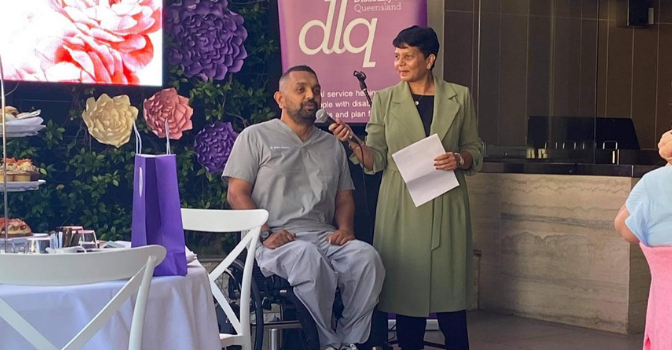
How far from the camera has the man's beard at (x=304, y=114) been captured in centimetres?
429

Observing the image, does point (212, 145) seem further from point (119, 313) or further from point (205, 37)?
point (119, 313)

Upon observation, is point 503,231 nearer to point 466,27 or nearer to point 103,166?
point 466,27

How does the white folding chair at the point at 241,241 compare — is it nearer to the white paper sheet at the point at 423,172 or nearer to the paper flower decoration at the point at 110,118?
the white paper sheet at the point at 423,172

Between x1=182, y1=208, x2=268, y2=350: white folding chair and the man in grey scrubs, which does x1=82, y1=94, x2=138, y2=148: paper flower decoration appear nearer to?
the man in grey scrubs

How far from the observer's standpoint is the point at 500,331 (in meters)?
5.42

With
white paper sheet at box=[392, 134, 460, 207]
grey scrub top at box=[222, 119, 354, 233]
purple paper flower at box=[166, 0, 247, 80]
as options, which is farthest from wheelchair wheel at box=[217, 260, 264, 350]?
purple paper flower at box=[166, 0, 247, 80]

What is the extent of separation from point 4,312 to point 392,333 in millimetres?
3415

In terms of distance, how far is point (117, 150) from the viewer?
5145mm

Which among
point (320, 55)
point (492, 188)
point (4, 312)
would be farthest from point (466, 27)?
point (4, 312)

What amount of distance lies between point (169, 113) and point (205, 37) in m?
0.45

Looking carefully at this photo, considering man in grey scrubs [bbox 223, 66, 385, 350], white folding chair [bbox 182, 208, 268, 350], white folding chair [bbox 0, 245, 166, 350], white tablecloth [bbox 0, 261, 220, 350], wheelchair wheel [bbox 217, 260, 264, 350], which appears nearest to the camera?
white folding chair [bbox 0, 245, 166, 350]

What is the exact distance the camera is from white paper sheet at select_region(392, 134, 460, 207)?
13.8 feet

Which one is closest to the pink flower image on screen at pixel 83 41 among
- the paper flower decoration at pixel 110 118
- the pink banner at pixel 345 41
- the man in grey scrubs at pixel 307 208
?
the paper flower decoration at pixel 110 118

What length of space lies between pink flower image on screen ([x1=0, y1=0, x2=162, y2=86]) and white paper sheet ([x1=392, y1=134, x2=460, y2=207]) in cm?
156
